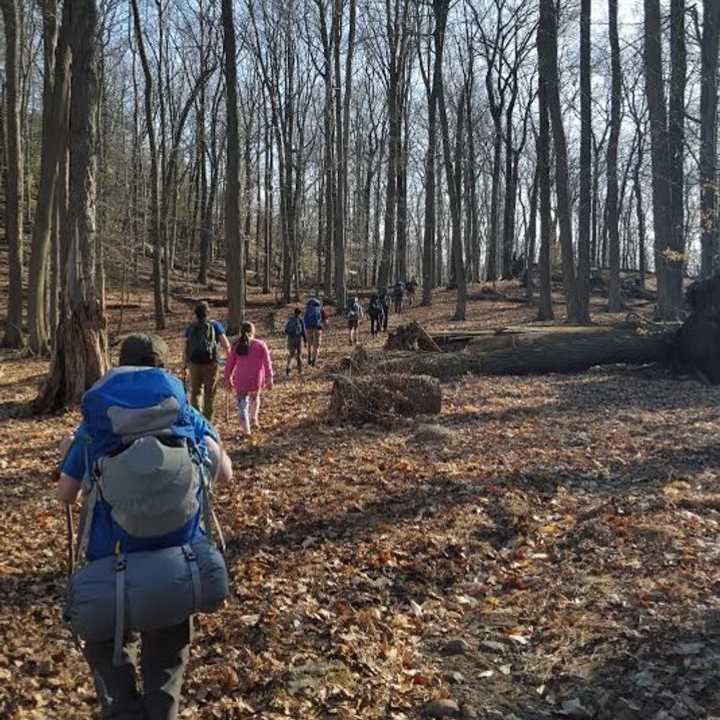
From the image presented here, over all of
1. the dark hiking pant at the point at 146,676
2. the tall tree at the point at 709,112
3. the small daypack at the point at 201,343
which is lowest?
the dark hiking pant at the point at 146,676

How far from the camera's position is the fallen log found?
1548 cm

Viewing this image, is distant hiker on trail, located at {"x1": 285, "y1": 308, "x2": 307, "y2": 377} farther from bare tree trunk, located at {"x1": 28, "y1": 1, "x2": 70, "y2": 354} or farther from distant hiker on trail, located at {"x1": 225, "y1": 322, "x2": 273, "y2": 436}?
bare tree trunk, located at {"x1": 28, "y1": 1, "x2": 70, "y2": 354}

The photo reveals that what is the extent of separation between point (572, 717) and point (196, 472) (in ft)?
8.05

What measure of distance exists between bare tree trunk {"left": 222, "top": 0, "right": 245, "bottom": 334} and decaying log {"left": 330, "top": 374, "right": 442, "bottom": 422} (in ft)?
32.9

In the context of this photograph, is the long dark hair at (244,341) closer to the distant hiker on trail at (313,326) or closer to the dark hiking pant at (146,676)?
the distant hiker on trail at (313,326)

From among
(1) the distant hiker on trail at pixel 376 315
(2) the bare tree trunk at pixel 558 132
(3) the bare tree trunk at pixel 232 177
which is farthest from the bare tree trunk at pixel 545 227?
(3) the bare tree trunk at pixel 232 177

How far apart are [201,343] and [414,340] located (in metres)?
8.19

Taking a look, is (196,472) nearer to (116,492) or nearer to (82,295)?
(116,492)

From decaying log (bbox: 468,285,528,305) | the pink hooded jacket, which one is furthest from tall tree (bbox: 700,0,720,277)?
decaying log (bbox: 468,285,528,305)

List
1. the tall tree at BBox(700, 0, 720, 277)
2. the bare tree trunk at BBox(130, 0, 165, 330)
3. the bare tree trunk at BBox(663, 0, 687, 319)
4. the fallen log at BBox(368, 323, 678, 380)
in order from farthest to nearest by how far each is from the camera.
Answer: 1. the bare tree trunk at BBox(130, 0, 165, 330)
2. the bare tree trunk at BBox(663, 0, 687, 319)
3. the tall tree at BBox(700, 0, 720, 277)
4. the fallen log at BBox(368, 323, 678, 380)

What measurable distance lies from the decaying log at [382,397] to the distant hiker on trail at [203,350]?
6.41 ft

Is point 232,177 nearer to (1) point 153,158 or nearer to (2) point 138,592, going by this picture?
(1) point 153,158

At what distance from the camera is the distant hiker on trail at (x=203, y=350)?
984 cm

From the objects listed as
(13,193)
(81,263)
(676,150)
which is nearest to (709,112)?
(676,150)
